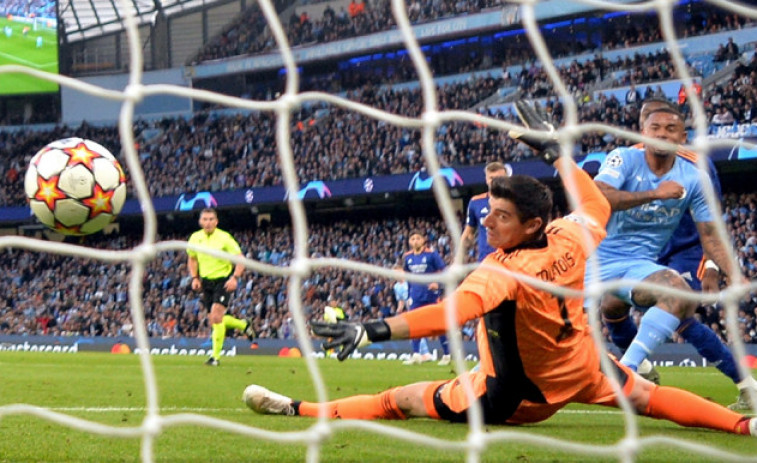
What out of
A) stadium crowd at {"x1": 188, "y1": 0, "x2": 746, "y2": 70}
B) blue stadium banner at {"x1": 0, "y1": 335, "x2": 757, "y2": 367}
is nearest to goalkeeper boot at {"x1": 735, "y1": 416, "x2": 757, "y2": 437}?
blue stadium banner at {"x1": 0, "y1": 335, "x2": 757, "y2": 367}

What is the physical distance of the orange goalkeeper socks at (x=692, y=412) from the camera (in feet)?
14.6

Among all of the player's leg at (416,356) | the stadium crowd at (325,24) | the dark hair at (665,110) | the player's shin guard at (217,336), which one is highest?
the stadium crowd at (325,24)

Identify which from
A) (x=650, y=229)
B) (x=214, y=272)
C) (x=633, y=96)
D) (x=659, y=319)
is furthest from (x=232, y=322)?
(x=633, y=96)

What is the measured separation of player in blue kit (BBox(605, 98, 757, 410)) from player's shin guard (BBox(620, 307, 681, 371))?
25 centimetres

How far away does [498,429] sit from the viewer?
177 inches

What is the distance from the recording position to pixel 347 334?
9.73 feet

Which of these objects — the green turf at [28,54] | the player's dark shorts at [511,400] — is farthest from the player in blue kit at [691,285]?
the green turf at [28,54]

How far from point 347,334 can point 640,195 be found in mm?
2590

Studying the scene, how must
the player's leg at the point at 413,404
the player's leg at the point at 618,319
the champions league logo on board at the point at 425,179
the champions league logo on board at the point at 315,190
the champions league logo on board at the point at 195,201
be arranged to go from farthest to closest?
1. the champions league logo on board at the point at 195,201
2. the champions league logo on board at the point at 315,190
3. the champions league logo on board at the point at 425,179
4. the player's leg at the point at 618,319
5. the player's leg at the point at 413,404

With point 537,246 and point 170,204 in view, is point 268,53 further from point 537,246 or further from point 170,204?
point 537,246

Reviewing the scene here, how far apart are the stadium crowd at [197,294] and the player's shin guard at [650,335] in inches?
549

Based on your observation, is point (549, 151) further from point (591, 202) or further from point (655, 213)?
point (655, 213)

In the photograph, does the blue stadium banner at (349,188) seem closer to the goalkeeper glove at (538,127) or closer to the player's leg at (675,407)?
the player's leg at (675,407)

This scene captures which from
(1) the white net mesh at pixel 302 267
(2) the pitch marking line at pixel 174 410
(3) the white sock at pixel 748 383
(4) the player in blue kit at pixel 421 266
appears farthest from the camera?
(4) the player in blue kit at pixel 421 266
